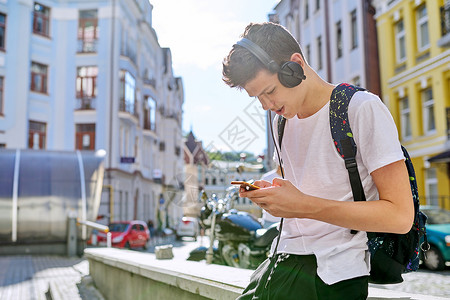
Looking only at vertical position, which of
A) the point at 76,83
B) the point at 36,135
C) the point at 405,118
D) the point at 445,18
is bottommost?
the point at 405,118

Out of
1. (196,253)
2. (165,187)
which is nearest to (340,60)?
(196,253)

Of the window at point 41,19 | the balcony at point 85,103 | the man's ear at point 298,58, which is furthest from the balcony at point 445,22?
the window at point 41,19

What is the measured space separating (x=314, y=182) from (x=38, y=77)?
31.7m

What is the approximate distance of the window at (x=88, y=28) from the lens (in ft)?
109

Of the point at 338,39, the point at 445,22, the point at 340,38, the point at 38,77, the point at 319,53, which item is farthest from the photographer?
the point at 38,77

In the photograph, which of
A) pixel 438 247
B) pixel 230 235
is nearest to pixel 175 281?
pixel 230 235

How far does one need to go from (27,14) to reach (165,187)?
85.2ft

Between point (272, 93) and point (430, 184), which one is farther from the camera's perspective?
point (430, 184)

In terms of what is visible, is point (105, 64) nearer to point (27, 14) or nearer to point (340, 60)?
point (27, 14)

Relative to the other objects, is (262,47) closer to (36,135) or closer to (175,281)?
(175,281)

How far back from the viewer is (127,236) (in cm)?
2214

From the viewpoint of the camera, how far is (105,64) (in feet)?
108

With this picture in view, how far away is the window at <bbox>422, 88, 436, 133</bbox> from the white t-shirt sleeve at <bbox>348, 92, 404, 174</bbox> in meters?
18.7

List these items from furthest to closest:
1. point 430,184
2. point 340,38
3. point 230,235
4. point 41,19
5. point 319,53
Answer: point 41,19 → point 319,53 → point 340,38 → point 430,184 → point 230,235
